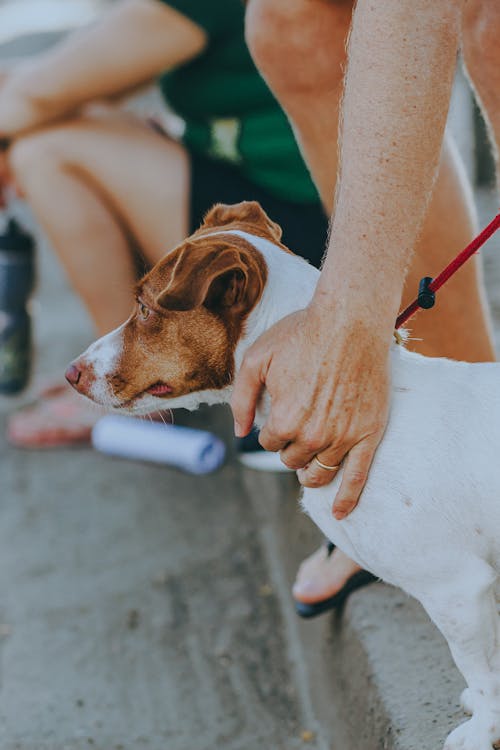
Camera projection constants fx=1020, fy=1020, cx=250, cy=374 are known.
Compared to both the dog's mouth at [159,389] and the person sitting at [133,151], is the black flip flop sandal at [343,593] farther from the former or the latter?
the person sitting at [133,151]

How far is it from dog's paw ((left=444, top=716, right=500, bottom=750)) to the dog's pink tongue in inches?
27.8

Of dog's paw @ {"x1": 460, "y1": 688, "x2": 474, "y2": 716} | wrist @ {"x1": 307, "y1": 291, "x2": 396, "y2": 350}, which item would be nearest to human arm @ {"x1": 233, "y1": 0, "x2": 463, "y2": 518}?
wrist @ {"x1": 307, "y1": 291, "x2": 396, "y2": 350}

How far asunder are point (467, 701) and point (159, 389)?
709mm

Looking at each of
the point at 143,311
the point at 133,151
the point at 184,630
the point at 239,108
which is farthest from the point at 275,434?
the point at 133,151

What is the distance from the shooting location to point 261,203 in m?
3.05

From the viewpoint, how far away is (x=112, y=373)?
66.7 inches

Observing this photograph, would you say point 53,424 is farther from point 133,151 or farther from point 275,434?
point 275,434

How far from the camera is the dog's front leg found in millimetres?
1482

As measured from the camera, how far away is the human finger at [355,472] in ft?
4.88

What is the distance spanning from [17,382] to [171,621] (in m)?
1.51

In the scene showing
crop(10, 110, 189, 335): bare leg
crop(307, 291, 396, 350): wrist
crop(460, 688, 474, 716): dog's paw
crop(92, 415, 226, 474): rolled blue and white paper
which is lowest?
crop(92, 415, 226, 474): rolled blue and white paper

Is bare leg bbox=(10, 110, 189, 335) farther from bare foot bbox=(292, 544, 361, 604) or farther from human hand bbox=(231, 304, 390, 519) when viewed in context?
human hand bbox=(231, 304, 390, 519)

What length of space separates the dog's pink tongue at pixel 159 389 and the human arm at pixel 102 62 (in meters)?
1.69

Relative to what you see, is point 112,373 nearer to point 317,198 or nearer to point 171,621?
point 171,621
